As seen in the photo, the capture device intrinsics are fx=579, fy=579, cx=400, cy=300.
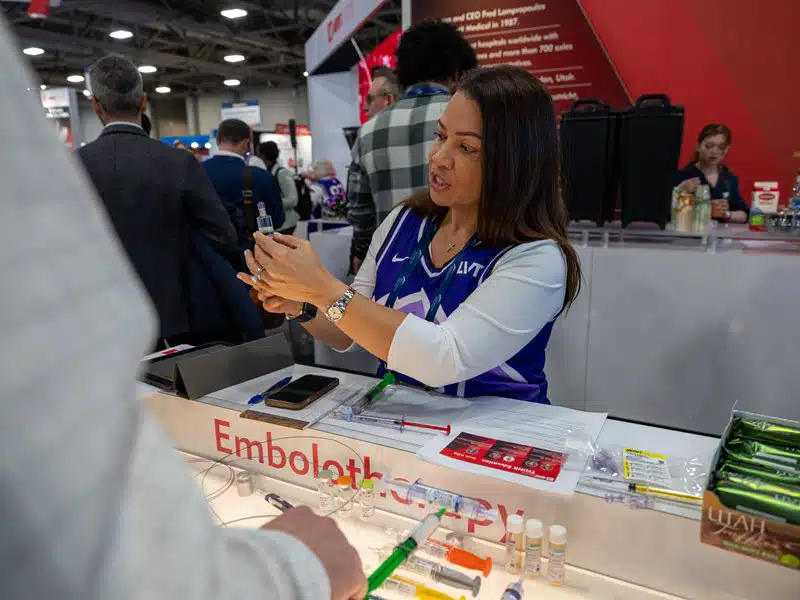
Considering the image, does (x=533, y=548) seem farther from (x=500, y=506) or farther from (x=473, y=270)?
(x=473, y=270)

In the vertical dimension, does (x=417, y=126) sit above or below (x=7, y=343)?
above

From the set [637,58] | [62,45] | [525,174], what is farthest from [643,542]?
[62,45]

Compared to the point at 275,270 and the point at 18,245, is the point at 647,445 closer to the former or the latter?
the point at 275,270

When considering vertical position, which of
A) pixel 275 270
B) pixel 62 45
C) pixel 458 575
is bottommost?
pixel 458 575

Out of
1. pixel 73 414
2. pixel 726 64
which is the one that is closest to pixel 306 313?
pixel 73 414

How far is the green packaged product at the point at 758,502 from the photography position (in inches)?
27.0

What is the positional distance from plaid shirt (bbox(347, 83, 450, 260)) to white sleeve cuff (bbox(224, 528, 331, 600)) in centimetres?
212

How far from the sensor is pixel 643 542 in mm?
836

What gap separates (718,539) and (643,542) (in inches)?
4.4

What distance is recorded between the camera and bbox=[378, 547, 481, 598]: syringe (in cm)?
87

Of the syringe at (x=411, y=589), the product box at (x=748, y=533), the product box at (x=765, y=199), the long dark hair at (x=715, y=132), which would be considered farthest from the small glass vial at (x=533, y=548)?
the long dark hair at (x=715, y=132)

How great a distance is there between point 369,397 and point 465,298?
1.18ft

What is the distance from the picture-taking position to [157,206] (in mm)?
2268

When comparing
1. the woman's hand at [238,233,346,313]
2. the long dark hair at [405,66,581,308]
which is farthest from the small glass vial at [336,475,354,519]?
the long dark hair at [405,66,581,308]
